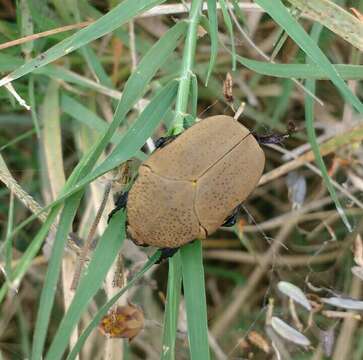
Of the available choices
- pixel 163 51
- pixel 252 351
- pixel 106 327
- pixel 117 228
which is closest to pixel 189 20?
pixel 163 51

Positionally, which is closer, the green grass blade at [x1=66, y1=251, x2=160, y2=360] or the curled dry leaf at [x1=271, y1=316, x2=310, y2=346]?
the green grass blade at [x1=66, y1=251, x2=160, y2=360]

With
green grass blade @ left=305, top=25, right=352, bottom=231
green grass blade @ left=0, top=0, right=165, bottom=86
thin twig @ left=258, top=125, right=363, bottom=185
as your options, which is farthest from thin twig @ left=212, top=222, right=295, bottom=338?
green grass blade @ left=0, top=0, right=165, bottom=86

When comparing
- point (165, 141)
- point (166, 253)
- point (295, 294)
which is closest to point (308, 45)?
point (165, 141)

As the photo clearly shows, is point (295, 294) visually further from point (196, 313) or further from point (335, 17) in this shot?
point (335, 17)

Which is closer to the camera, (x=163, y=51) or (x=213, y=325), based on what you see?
(x=163, y=51)

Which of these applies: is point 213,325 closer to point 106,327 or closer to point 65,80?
point 106,327

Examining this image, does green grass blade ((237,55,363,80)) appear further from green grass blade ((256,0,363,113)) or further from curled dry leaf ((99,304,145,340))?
curled dry leaf ((99,304,145,340))

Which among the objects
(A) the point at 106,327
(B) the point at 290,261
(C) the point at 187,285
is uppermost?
(C) the point at 187,285
